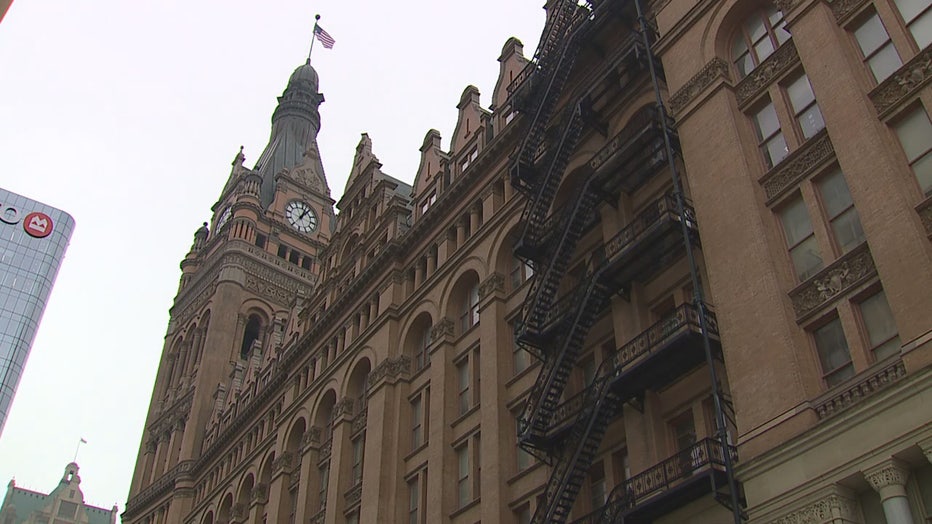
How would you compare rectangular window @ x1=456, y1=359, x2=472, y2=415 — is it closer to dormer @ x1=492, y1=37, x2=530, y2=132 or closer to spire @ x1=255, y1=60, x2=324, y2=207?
dormer @ x1=492, y1=37, x2=530, y2=132

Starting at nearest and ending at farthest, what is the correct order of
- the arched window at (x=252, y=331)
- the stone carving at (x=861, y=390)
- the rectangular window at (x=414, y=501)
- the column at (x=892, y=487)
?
the column at (x=892, y=487), the stone carving at (x=861, y=390), the rectangular window at (x=414, y=501), the arched window at (x=252, y=331)

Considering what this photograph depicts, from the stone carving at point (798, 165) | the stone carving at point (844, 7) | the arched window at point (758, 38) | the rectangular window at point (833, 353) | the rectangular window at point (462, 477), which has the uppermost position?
the arched window at point (758, 38)

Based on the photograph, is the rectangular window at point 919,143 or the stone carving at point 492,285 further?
the stone carving at point 492,285

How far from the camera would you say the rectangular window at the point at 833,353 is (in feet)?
65.0

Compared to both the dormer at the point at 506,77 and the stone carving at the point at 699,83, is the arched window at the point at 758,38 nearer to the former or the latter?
the stone carving at the point at 699,83

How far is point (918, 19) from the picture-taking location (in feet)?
69.9

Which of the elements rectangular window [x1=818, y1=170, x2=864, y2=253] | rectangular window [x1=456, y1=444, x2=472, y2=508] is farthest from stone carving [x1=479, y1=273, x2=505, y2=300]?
rectangular window [x1=818, y1=170, x2=864, y2=253]

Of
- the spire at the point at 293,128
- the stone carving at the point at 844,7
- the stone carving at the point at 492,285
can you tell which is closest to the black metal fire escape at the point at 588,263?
the stone carving at the point at 492,285

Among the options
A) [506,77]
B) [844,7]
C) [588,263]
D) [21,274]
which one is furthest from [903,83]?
[21,274]

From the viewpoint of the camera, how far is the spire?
100625 mm

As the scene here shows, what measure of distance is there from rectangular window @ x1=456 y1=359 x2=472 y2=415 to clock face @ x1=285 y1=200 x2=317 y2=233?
56.2 m

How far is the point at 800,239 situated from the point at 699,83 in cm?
659

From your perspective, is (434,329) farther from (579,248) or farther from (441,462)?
(579,248)

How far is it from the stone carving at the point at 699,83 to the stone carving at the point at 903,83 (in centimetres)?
562
